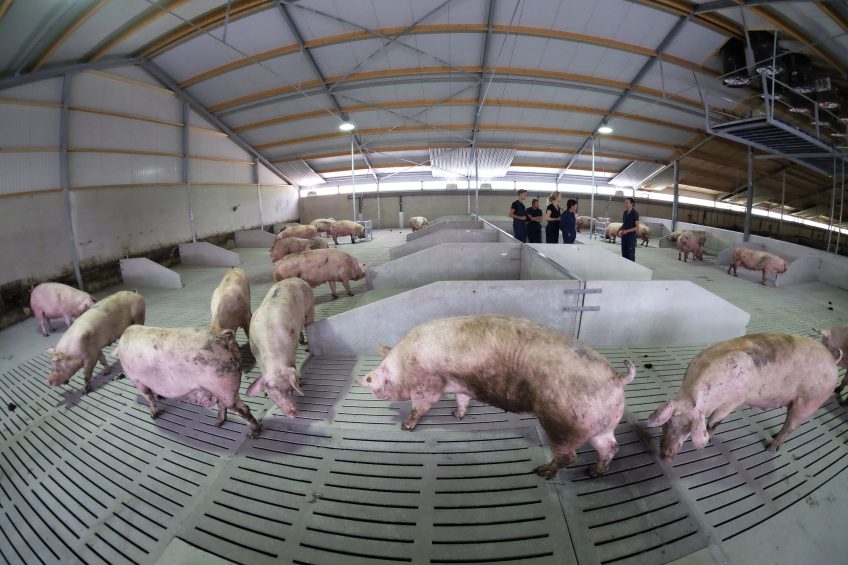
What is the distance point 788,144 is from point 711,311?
7.51 metres

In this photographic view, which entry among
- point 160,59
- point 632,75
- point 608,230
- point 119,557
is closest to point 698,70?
point 632,75

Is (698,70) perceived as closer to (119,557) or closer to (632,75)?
(632,75)

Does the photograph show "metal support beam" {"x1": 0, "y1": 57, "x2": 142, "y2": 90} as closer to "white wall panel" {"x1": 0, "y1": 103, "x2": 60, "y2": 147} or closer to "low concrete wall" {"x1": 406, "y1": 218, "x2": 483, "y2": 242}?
"white wall panel" {"x1": 0, "y1": 103, "x2": 60, "y2": 147}

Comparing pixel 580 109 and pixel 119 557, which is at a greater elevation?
pixel 580 109

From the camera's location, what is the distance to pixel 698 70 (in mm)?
9656

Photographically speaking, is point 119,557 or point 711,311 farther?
point 711,311

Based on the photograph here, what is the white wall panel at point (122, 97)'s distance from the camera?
357 inches

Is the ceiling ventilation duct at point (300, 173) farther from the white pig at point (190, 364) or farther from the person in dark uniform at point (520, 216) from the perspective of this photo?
the white pig at point (190, 364)

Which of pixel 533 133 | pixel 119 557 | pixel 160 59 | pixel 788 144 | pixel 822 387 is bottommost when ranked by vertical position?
pixel 119 557

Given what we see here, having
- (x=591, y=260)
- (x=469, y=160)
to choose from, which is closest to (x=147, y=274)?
(x=591, y=260)

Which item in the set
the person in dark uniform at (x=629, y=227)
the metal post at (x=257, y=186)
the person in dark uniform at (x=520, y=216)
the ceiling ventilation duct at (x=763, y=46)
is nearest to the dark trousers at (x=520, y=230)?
the person in dark uniform at (x=520, y=216)

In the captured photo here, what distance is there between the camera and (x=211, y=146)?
14391mm

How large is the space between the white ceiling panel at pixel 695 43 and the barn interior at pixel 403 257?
2.5 inches

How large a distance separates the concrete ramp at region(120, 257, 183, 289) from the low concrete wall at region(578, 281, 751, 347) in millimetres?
10078
